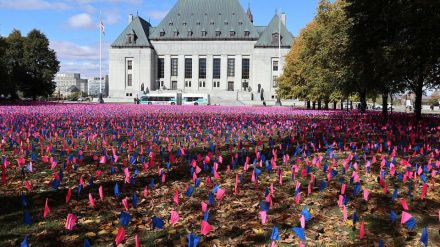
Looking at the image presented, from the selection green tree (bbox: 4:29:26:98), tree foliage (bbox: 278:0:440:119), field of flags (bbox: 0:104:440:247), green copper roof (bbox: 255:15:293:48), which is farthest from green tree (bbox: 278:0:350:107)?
green copper roof (bbox: 255:15:293:48)

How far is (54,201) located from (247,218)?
9.13ft

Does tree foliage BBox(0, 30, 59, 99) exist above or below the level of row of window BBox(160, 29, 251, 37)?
below

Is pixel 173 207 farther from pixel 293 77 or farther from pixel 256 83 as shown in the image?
pixel 256 83

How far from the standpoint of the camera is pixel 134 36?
98.4 m

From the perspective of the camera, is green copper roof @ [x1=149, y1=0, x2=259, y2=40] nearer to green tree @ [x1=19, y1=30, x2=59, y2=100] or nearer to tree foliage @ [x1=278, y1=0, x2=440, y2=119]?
green tree @ [x1=19, y1=30, x2=59, y2=100]

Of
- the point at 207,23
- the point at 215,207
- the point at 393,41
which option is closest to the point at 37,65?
the point at 207,23

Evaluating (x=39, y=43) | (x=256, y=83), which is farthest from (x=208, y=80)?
(x=39, y=43)

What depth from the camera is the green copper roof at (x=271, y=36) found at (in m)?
93.1

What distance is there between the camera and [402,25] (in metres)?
18.6

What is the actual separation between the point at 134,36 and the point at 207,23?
749 inches

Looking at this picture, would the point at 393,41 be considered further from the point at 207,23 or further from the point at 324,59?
the point at 207,23

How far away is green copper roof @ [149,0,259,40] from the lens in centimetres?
9644

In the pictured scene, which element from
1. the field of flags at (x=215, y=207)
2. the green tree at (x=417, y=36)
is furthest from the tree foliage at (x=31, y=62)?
the field of flags at (x=215, y=207)

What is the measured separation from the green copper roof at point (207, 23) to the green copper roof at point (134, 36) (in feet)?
7.72
